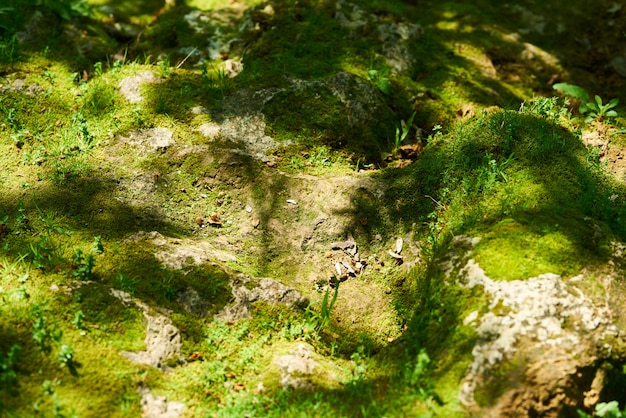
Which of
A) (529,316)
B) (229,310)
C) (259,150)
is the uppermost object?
(529,316)

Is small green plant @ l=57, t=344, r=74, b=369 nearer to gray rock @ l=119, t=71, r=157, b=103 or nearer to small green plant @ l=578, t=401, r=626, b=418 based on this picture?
gray rock @ l=119, t=71, r=157, b=103

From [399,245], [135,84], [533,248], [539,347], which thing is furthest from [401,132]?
[539,347]

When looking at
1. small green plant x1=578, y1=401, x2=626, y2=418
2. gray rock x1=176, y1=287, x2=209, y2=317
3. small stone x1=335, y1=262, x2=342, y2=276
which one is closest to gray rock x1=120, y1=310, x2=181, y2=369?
gray rock x1=176, y1=287, x2=209, y2=317

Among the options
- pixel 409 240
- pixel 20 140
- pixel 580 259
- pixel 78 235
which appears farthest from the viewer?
pixel 20 140

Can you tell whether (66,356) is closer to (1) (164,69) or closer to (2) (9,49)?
(1) (164,69)

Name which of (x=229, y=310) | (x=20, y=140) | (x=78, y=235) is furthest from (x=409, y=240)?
(x=20, y=140)

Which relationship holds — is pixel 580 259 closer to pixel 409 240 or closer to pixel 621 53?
pixel 409 240
